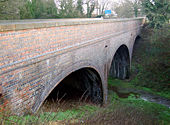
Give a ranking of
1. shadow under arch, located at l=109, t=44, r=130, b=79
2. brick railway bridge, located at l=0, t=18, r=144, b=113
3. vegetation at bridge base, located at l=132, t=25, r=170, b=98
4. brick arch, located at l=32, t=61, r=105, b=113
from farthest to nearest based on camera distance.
A: shadow under arch, located at l=109, t=44, r=130, b=79 → vegetation at bridge base, located at l=132, t=25, r=170, b=98 → brick arch, located at l=32, t=61, r=105, b=113 → brick railway bridge, located at l=0, t=18, r=144, b=113

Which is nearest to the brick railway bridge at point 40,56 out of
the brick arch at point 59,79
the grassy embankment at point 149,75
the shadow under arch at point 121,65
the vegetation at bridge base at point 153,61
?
the brick arch at point 59,79

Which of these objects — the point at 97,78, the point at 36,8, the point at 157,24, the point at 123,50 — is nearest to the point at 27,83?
the point at 97,78

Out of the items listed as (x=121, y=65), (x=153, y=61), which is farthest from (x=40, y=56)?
(x=153, y=61)

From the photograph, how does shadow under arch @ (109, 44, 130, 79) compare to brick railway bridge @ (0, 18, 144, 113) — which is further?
shadow under arch @ (109, 44, 130, 79)

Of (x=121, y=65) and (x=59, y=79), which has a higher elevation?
(x=59, y=79)

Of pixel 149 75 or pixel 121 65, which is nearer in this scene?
pixel 149 75

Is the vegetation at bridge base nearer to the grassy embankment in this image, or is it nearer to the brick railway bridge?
the grassy embankment

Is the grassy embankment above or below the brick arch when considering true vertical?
below

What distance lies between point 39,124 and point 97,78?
630 cm

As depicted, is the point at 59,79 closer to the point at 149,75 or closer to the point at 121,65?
the point at 149,75

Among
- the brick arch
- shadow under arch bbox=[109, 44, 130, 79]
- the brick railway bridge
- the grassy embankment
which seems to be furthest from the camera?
shadow under arch bbox=[109, 44, 130, 79]

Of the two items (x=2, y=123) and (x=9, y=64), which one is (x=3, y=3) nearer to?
(x=9, y=64)

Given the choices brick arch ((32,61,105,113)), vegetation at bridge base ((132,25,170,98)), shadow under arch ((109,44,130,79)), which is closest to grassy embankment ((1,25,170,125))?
vegetation at bridge base ((132,25,170,98))

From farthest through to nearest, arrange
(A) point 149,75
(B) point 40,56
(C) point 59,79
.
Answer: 1. (A) point 149,75
2. (C) point 59,79
3. (B) point 40,56
